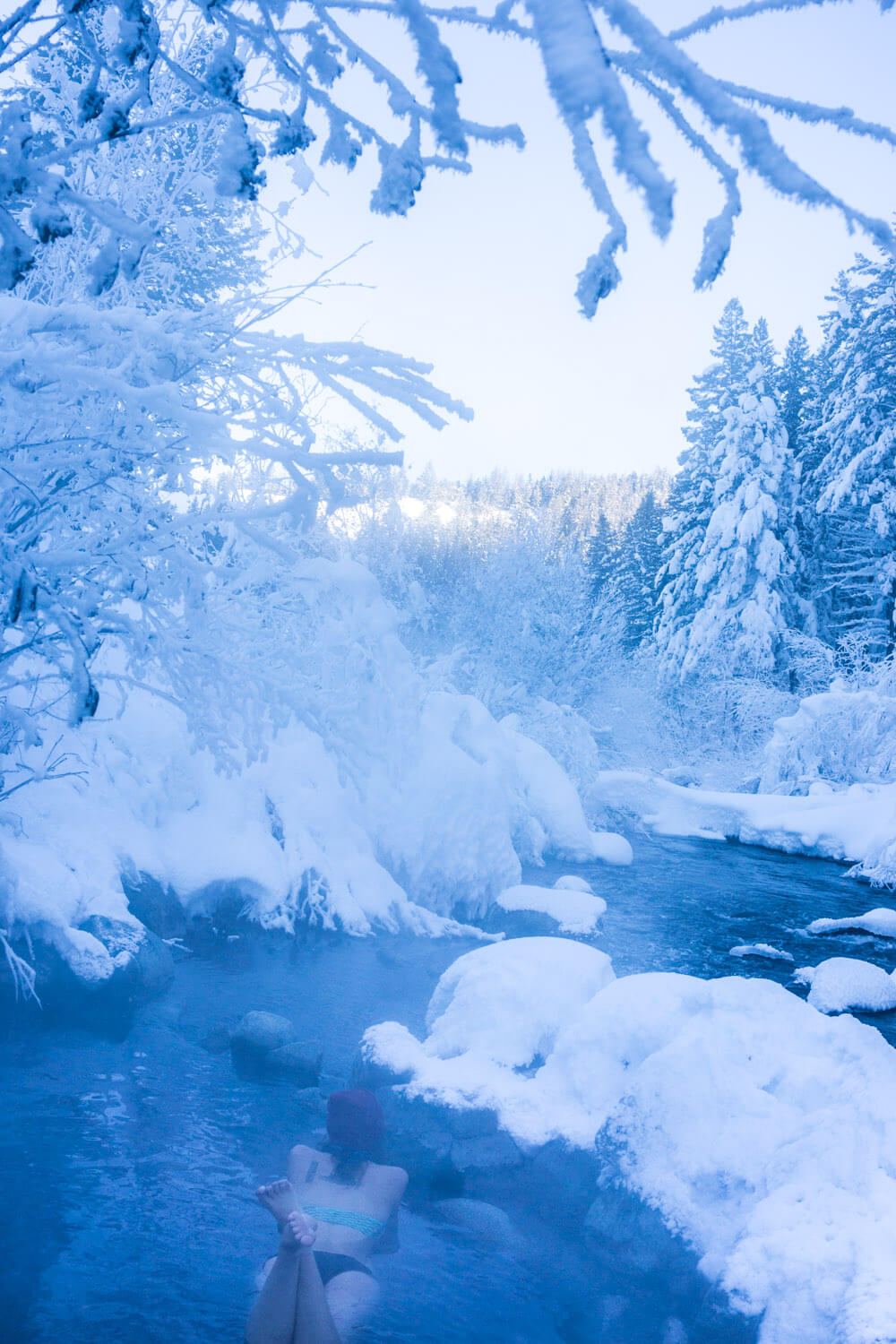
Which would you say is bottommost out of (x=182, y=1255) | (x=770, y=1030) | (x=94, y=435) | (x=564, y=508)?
(x=182, y=1255)

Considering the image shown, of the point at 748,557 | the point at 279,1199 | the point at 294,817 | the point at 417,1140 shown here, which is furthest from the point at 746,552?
the point at 279,1199

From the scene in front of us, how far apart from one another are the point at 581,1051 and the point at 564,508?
112 meters

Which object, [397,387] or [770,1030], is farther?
[770,1030]

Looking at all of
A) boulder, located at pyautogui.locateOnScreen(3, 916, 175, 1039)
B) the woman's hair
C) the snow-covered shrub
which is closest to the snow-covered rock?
boulder, located at pyautogui.locateOnScreen(3, 916, 175, 1039)

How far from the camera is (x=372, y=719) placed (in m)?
13.5

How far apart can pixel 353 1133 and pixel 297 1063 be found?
9.82 ft

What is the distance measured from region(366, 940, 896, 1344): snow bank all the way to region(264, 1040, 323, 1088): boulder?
722mm

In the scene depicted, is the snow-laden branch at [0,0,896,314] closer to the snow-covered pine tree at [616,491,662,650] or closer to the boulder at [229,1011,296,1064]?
the boulder at [229,1011,296,1064]

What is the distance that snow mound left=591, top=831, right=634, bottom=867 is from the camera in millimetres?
17672

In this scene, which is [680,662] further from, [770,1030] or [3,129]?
[3,129]

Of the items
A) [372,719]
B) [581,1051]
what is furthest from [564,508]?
[581,1051]

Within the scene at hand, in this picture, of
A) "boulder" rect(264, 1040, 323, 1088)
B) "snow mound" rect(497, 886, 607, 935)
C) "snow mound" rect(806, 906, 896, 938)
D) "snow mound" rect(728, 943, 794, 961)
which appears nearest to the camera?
"boulder" rect(264, 1040, 323, 1088)

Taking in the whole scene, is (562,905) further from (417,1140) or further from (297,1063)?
(417,1140)

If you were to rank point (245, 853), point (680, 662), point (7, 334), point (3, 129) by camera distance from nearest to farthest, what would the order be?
point (3, 129)
point (7, 334)
point (245, 853)
point (680, 662)
